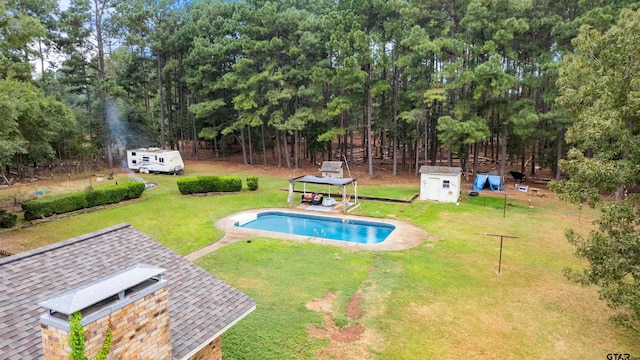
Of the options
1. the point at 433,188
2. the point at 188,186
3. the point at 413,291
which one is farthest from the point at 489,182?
the point at 188,186

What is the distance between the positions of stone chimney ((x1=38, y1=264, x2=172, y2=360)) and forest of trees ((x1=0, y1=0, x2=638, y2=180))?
1677 centimetres

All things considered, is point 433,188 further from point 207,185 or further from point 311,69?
point 311,69

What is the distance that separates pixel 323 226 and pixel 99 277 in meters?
13.5

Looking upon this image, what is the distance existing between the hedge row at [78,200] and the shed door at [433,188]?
683 inches

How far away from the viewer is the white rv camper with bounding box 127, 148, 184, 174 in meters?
30.0

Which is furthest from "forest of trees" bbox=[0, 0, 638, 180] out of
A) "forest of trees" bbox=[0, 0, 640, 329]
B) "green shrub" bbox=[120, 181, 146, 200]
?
"green shrub" bbox=[120, 181, 146, 200]

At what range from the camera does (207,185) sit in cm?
2372

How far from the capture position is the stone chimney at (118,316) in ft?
12.9

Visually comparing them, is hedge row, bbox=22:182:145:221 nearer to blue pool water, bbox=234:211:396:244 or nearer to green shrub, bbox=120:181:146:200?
green shrub, bbox=120:181:146:200

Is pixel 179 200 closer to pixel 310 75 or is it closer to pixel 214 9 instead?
pixel 310 75

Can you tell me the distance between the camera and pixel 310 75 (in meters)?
30.3

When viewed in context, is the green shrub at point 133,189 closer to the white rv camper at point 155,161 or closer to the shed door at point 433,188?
the white rv camper at point 155,161

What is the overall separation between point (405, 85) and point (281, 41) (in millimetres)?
10958

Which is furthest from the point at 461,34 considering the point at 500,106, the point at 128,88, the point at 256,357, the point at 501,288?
the point at 128,88
